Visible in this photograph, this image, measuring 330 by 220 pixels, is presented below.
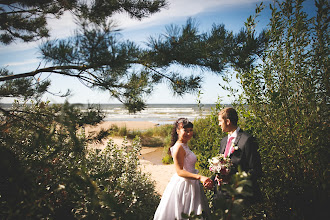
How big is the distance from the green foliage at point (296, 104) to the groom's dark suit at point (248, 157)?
235 millimetres

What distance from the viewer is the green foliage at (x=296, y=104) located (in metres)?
2.08

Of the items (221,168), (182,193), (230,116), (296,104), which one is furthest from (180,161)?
(296,104)

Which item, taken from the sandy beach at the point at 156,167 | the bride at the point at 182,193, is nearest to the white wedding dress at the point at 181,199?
the bride at the point at 182,193

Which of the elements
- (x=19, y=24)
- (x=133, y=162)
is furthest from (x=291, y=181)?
(x=19, y=24)

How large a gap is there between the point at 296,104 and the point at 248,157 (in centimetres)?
77

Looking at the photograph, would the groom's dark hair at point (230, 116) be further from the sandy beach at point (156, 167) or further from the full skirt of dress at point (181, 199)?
the sandy beach at point (156, 167)

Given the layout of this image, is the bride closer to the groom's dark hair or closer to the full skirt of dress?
the full skirt of dress

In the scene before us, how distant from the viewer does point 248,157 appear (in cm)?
240

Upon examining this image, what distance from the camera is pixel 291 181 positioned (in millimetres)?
2527

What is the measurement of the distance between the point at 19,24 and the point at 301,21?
4.19 meters

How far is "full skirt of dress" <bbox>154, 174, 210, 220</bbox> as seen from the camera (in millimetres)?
2775

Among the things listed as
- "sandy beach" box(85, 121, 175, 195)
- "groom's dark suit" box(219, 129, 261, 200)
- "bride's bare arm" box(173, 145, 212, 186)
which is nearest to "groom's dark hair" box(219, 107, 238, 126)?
"groom's dark suit" box(219, 129, 261, 200)

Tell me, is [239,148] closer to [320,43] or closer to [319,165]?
[319,165]

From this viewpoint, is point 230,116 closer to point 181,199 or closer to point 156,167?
point 181,199
